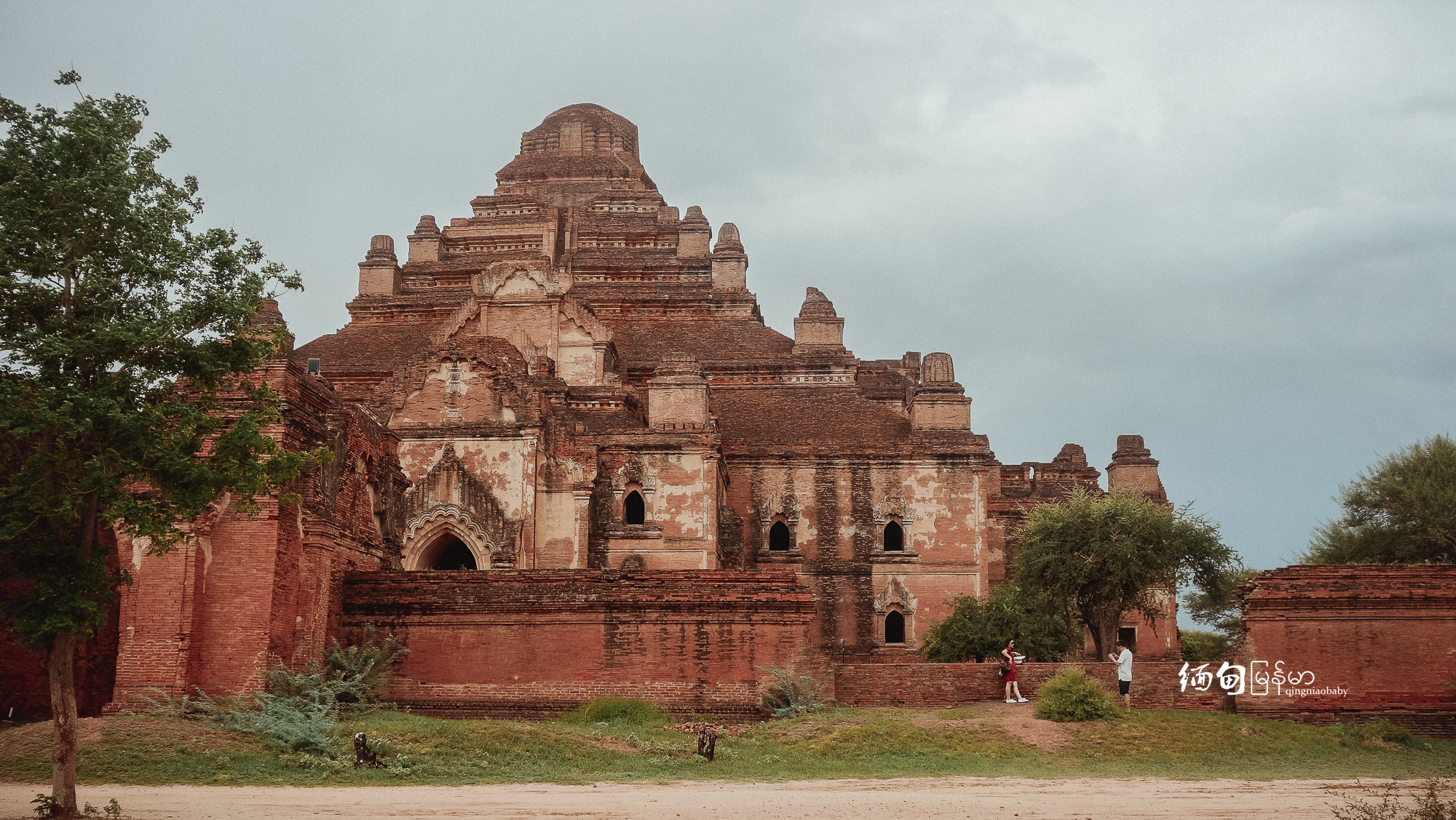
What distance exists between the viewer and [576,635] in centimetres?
1992

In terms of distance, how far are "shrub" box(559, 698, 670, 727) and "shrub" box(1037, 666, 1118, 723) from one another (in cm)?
559

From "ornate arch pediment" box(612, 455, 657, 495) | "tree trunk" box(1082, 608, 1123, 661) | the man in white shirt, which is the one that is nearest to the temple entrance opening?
"ornate arch pediment" box(612, 455, 657, 495)

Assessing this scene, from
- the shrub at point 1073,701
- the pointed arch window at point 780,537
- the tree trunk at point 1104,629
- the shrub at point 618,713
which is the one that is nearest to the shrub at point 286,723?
the shrub at point 618,713

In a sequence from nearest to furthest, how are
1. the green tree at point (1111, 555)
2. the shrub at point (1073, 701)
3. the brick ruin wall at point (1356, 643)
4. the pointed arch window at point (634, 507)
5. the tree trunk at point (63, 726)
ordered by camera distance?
the tree trunk at point (63, 726) → the shrub at point (1073, 701) → the brick ruin wall at point (1356, 643) → the green tree at point (1111, 555) → the pointed arch window at point (634, 507)

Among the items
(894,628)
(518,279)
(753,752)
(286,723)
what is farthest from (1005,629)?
(518,279)

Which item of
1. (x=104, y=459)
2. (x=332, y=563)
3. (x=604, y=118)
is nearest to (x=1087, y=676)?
(x=332, y=563)

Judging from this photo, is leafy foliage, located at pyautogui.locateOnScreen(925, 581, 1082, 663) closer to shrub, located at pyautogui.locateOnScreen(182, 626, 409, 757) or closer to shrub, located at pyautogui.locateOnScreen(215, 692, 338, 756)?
shrub, located at pyautogui.locateOnScreen(182, 626, 409, 757)

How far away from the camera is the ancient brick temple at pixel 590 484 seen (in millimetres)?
19016

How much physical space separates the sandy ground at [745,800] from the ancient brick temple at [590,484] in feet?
12.6

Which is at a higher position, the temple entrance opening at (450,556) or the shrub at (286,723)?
the temple entrance opening at (450,556)

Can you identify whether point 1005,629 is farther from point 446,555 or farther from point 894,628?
point 446,555

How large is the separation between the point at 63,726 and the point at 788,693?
10.3 metres

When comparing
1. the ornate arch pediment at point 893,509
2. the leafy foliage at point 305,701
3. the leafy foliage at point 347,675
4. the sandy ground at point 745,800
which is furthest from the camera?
the ornate arch pediment at point 893,509

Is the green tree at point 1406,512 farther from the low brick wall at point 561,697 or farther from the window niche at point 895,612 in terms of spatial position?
the low brick wall at point 561,697
